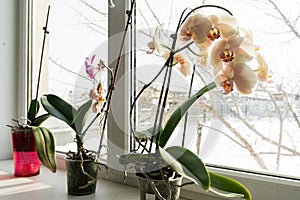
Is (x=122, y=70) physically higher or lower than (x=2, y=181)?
higher

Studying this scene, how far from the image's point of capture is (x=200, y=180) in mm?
642

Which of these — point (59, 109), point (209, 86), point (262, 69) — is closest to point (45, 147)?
point (59, 109)

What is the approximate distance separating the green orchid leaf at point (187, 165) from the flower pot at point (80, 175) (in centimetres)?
33

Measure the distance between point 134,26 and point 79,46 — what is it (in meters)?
0.36

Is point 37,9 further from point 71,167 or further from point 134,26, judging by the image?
point 71,167

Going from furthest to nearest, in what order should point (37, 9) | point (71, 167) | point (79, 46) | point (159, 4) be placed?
point (37, 9), point (79, 46), point (159, 4), point (71, 167)

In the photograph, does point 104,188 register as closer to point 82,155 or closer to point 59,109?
point 82,155

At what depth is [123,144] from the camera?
111 cm

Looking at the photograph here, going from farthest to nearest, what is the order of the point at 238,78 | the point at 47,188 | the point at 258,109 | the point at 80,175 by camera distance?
1. the point at 47,188
2. the point at 80,175
3. the point at 258,109
4. the point at 238,78

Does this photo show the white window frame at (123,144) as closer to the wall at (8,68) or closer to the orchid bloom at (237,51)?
the wall at (8,68)

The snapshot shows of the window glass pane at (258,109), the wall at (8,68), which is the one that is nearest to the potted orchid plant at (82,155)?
the window glass pane at (258,109)

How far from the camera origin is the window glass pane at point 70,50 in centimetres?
127

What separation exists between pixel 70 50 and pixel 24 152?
0.45 meters

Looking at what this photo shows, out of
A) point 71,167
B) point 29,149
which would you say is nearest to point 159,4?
point 71,167
